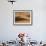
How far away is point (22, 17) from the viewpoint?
4.61 m

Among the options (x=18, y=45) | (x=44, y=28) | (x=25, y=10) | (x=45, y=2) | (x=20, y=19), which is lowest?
(x=18, y=45)

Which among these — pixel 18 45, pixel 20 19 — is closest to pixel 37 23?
pixel 20 19

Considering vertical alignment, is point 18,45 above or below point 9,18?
below

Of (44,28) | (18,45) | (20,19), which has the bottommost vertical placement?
(18,45)

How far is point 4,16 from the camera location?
15.1 ft

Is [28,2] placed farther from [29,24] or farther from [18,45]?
[18,45]

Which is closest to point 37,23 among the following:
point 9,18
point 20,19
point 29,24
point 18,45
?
point 29,24

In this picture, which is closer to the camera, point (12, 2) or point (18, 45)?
point (18, 45)

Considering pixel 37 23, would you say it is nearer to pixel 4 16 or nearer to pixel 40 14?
pixel 40 14

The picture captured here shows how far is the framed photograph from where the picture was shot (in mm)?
4602

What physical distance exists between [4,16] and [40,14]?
1.30 metres

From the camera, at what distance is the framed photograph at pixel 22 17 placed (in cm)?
460

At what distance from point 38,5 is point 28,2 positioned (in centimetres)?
38

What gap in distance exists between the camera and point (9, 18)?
15.1 ft
